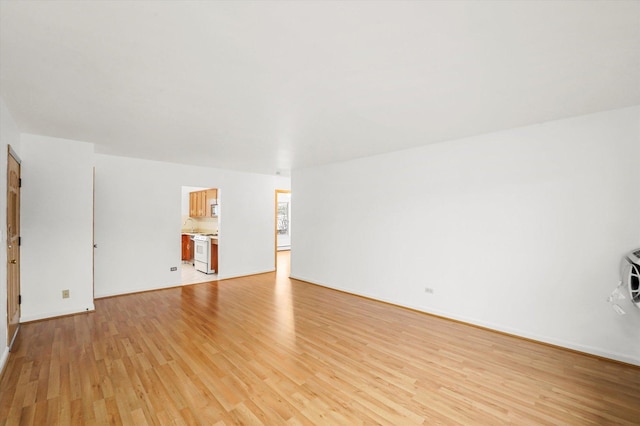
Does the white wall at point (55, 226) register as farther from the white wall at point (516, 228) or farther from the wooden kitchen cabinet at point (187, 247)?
the white wall at point (516, 228)

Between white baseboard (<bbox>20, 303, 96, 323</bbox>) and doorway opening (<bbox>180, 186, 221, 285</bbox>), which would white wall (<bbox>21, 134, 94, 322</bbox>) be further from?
doorway opening (<bbox>180, 186, 221, 285</bbox>)

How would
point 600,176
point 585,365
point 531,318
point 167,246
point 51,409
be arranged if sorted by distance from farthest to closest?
point 167,246 → point 531,318 → point 600,176 → point 585,365 → point 51,409

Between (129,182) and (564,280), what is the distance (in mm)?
6849

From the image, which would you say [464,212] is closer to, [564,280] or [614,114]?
[564,280]

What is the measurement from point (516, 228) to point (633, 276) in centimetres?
106

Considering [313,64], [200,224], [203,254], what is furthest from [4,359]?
[200,224]

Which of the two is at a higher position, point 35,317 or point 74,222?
point 74,222

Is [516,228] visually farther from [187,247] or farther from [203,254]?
[187,247]

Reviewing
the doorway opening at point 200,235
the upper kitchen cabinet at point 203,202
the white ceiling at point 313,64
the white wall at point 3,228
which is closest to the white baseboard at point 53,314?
the white wall at point 3,228

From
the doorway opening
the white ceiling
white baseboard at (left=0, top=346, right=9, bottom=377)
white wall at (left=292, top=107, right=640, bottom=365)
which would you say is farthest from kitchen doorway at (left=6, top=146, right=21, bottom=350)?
white wall at (left=292, top=107, right=640, bottom=365)

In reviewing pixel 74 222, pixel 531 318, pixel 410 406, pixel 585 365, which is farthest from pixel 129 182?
pixel 585 365

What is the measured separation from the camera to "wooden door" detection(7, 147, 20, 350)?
304 cm

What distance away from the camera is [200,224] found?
29.1 feet

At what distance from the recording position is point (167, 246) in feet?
18.4
